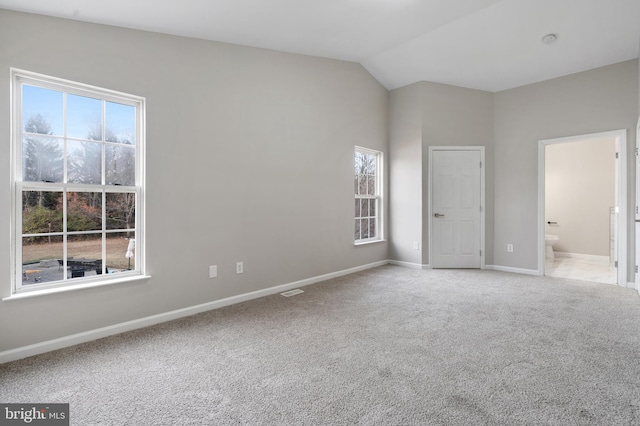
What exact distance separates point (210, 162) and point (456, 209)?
13.0 feet

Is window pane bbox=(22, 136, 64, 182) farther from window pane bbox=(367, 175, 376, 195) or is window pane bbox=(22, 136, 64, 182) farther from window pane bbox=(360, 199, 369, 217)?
window pane bbox=(367, 175, 376, 195)

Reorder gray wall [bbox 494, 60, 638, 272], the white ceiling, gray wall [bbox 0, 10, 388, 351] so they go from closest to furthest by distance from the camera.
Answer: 1. gray wall [bbox 0, 10, 388, 351]
2. the white ceiling
3. gray wall [bbox 494, 60, 638, 272]

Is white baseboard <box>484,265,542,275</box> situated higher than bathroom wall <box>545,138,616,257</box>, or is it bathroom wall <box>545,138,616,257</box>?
bathroom wall <box>545,138,616,257</box>

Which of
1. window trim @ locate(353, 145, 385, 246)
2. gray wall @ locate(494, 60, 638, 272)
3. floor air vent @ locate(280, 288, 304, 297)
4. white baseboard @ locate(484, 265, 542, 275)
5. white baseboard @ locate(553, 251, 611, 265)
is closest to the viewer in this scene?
floor air vent @ locate(280, 288, 304, 297)

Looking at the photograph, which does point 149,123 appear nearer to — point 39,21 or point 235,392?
point 39,21

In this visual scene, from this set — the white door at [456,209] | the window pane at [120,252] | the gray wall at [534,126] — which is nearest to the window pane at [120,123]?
the window pane at [120,252]

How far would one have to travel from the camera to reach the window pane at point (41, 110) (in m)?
2.39

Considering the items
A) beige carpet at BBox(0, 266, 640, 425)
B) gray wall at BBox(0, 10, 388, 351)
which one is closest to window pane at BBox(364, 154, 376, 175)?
gray wall at BBox(0, 10, 388, 351)

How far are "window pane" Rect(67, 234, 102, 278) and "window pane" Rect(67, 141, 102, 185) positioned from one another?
464mm

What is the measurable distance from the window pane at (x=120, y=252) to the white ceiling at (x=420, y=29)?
1.74 meters

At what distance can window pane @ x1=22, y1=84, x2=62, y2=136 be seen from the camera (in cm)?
239

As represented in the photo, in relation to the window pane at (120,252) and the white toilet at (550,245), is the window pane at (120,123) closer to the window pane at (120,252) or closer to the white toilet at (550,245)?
the window pane at (120,252)

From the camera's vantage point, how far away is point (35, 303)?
2.36m

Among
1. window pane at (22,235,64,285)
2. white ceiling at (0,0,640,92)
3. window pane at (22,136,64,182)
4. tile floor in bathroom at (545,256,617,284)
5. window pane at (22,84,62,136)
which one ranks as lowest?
tile floor in bathroom at (545,256,617,284)
